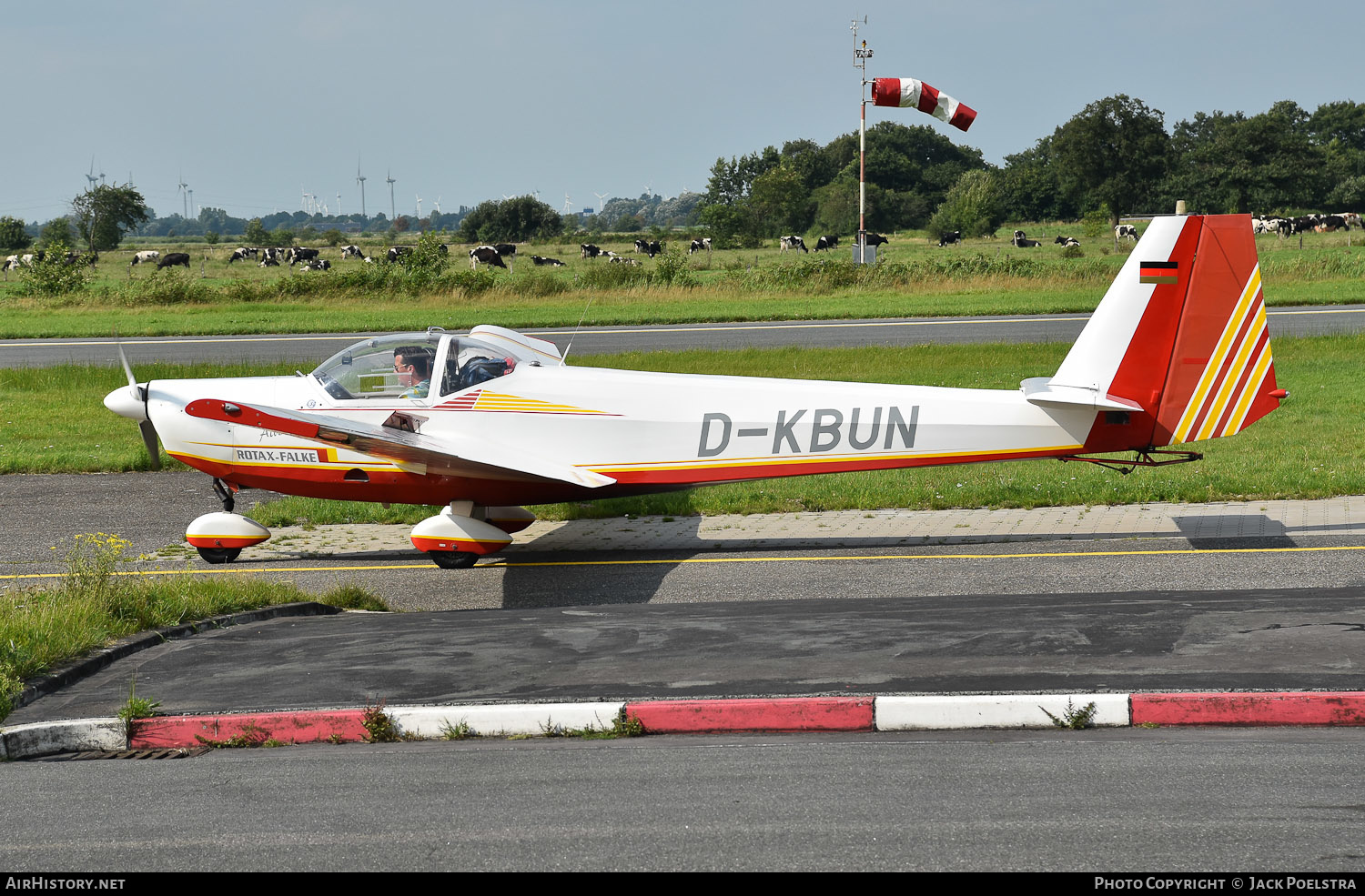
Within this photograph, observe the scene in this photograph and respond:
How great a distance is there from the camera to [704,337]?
2936 cm

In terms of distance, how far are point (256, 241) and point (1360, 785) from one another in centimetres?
12106

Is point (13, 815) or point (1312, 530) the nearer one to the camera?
point (13, 815)

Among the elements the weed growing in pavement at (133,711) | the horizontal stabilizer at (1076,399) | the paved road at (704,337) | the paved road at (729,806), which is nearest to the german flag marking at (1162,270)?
the horizontal stabilizer at (1076,399)

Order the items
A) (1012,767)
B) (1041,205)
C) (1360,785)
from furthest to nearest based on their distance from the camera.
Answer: (1041,205) < (1012,767) < (1360,785)

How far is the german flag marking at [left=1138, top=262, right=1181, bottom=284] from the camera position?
10.2m

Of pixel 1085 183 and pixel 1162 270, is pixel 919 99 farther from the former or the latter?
pixel 1085 183

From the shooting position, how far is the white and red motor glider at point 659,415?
1022cm

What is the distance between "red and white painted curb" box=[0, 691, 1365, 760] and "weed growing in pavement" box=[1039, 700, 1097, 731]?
13 millimetres

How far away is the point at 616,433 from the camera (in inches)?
436

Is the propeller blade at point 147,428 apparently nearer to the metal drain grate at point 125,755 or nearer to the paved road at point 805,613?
the paved road at point 805,613

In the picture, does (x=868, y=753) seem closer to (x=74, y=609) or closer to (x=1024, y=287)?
(x=74, y=609)

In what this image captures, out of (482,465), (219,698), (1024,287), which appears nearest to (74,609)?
(219,698)

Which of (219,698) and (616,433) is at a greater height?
(616,433)

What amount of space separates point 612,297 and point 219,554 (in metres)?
29.7
